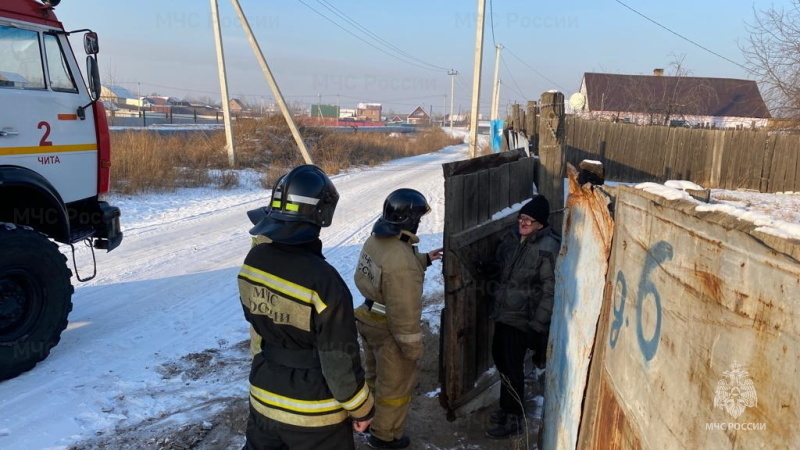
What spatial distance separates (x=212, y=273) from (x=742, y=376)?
7.04 metres

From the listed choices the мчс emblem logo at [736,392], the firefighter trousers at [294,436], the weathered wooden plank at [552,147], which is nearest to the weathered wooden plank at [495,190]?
the weathered wooden plank at [552,147]

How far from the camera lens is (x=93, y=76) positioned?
5.23 m

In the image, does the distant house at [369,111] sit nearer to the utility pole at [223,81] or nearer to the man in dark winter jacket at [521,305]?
the utility pole at [223,81]

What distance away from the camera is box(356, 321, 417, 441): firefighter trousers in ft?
11.6

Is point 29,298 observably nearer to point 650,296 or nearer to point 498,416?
point 498,416

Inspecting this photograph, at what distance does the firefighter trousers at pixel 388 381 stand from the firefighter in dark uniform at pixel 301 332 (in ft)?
3.31

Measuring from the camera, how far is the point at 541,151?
4.88 meters

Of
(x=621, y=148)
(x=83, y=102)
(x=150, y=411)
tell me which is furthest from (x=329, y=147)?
(x=150, y=411)

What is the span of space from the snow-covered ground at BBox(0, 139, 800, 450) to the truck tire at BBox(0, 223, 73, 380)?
0.17 meters

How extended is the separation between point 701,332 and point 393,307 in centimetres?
205

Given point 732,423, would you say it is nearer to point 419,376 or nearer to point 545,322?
point 545,322

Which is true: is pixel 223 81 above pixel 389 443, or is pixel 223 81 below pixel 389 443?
above

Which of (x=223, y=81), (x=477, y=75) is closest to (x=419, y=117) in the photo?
(x=477, y=75)

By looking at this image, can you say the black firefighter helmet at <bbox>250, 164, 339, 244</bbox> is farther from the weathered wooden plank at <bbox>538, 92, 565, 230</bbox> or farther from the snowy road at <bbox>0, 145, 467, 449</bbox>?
the weathered wooden plank at <bbox>538, 92, 565, 230</bbox>
